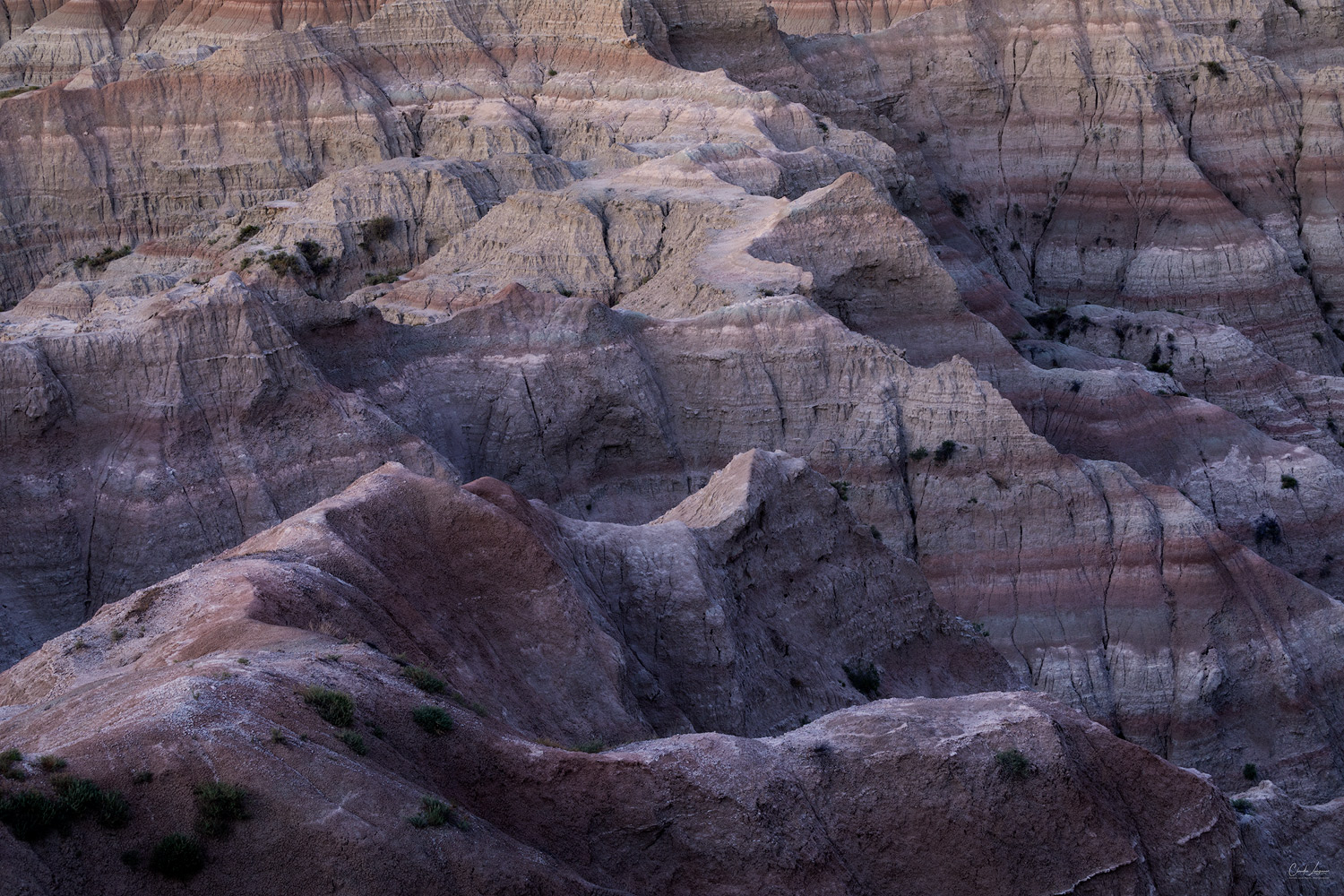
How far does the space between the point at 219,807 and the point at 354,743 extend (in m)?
1.94

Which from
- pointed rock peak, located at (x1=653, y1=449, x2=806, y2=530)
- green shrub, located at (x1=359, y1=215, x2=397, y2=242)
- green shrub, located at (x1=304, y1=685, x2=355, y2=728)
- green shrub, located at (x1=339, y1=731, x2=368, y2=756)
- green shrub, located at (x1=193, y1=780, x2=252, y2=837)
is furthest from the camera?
green shrub, located at (x1=359, y1=215, x2=397, y2=242)

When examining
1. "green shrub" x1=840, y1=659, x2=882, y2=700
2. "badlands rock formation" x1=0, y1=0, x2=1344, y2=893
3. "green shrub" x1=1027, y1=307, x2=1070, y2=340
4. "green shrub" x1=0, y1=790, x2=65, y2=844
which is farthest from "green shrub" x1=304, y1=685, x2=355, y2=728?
"green shrub" x1=1027, y1=307, x2=1070, y2=340

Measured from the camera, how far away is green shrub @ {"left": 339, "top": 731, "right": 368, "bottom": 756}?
18.9 metres

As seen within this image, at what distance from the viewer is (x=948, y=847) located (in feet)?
72.8

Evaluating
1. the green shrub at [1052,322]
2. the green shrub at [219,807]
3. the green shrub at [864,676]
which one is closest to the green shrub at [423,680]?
the green shrub at [219,807]

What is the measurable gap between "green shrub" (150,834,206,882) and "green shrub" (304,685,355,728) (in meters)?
2.52

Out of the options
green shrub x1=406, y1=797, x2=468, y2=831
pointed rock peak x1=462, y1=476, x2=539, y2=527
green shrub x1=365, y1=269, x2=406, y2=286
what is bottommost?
green shrub x1=365, y1=269, x2=406, y2=286

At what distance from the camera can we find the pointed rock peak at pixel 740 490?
35031mm

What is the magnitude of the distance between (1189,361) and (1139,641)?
→ 77.7ft

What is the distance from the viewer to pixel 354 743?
1894 centimetres

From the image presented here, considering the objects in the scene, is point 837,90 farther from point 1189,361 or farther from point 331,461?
point 331,461

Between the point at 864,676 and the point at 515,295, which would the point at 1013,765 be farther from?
the point at 515,295

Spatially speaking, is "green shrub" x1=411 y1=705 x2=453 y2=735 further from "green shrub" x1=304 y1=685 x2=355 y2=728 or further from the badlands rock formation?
"green shrub" x1=304 y1=685 x2=355 y2=728

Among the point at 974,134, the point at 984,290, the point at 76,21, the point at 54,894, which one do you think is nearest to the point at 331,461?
the point at 54,894
